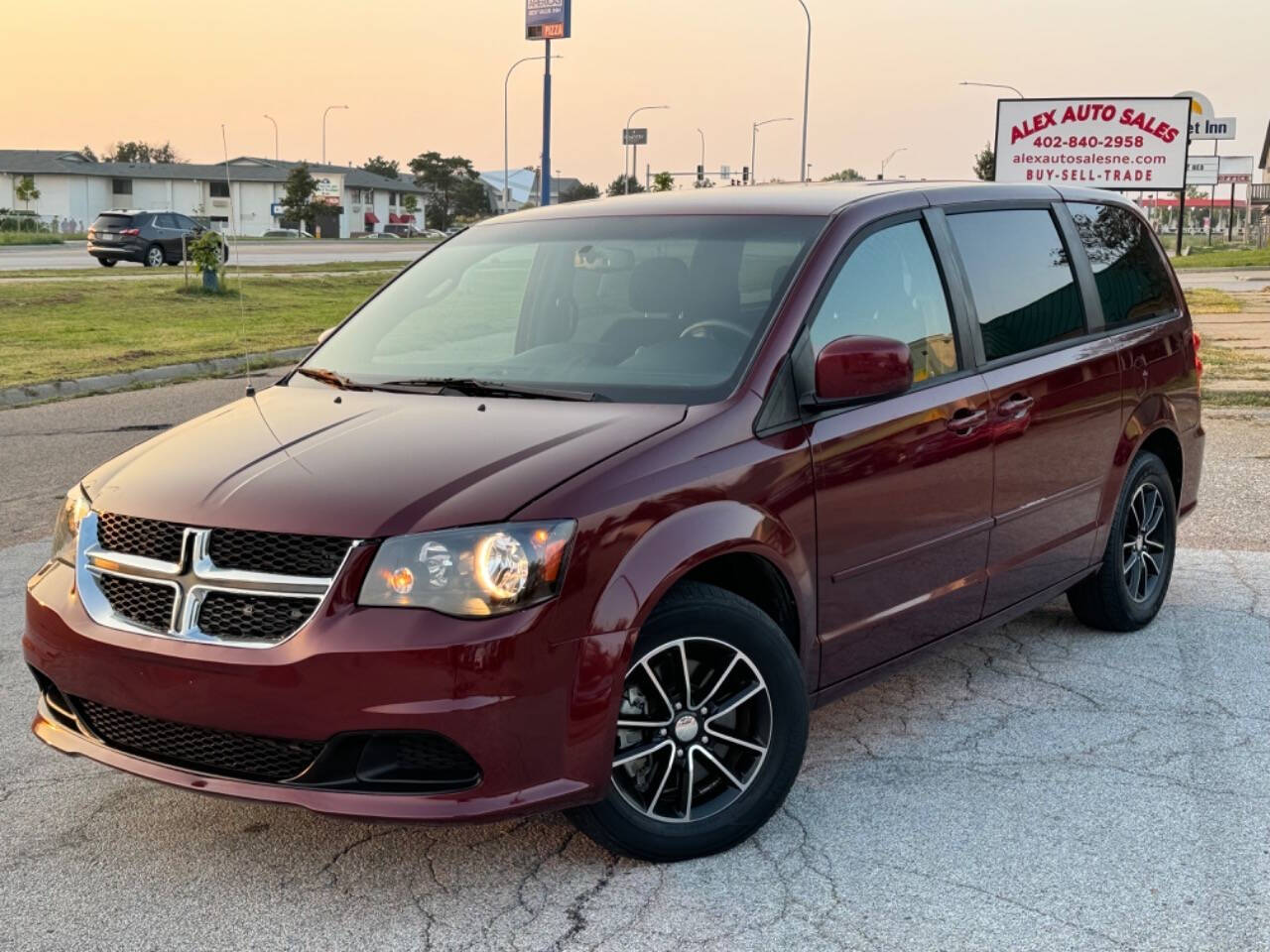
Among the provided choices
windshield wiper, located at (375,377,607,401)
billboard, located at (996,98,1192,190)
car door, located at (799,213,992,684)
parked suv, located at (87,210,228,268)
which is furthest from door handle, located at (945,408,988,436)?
billboard, located at (996,98,1192,190)

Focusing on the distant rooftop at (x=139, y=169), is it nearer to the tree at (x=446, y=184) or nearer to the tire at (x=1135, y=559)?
the tree at (x=446, y=184)

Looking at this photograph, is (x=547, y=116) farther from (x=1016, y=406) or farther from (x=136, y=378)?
(x=1016, y=406)

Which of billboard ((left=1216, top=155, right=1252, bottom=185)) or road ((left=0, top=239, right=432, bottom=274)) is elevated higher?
billboard ((left=1216, top=155, right=1252, bottom=185))

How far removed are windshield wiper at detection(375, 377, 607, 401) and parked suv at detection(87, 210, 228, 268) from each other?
33.4 meters

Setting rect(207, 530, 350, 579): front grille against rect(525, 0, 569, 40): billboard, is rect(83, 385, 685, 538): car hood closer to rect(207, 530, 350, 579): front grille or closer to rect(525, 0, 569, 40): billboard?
rect(207, 530, 350, 579): front grille

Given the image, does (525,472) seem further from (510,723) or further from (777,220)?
(777,220)

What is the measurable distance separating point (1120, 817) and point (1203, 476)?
590 cm

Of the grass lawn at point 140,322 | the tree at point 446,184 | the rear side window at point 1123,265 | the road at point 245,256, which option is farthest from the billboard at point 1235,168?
the rear side window at point 1123,265

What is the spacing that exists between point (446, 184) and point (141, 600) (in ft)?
385

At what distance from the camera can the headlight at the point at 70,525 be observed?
3752 mm

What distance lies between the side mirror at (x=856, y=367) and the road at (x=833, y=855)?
1.17m

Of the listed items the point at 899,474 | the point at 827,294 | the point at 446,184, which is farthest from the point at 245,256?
the point at 446,184

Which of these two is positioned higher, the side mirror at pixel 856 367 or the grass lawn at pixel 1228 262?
the grass lawn at pixel 1228 262

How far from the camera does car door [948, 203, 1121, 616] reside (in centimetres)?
478
